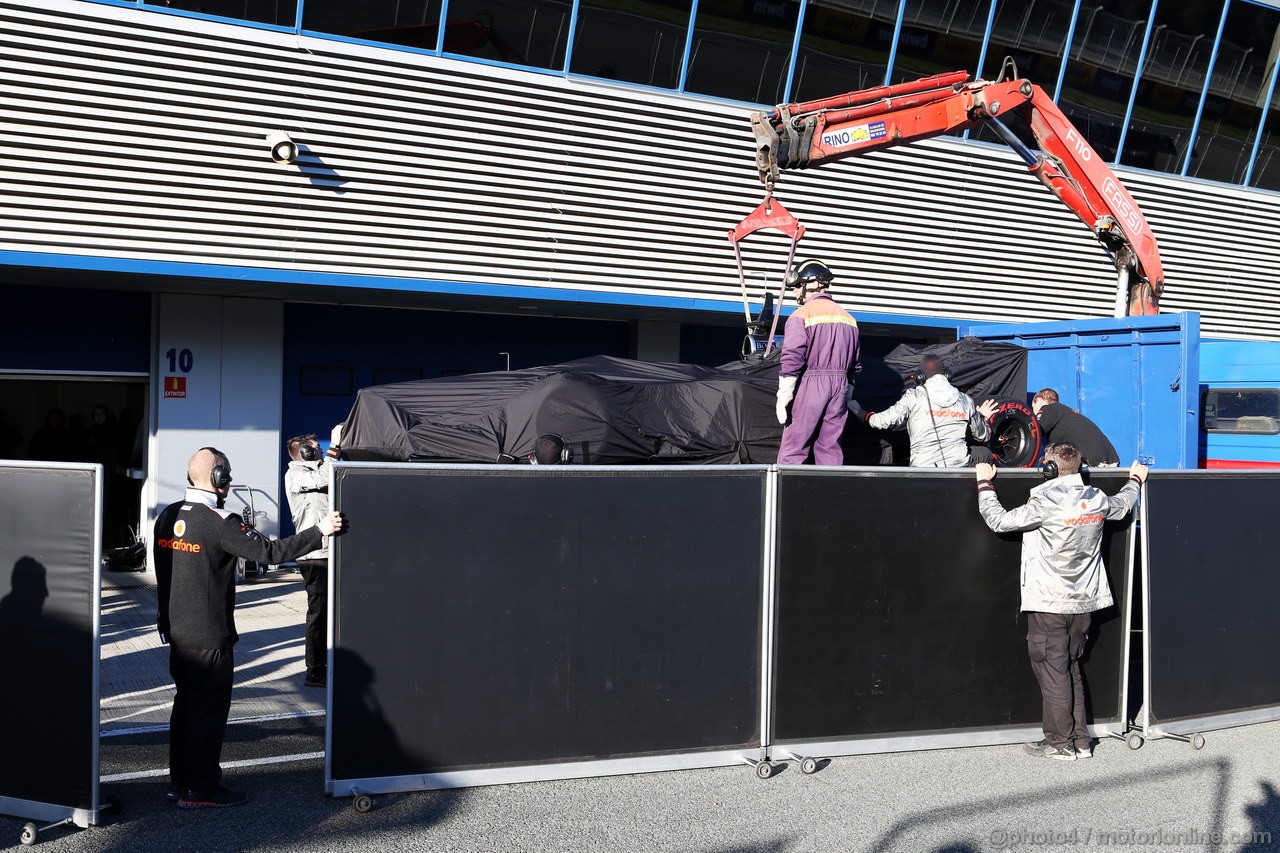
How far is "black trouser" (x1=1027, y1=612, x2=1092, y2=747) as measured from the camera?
663 cm

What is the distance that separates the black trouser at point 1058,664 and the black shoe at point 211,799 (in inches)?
175

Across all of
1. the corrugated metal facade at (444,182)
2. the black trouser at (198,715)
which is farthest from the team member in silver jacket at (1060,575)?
the corrugated metal facade at (444,182)

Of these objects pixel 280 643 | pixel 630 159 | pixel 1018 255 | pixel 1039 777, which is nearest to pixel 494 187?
pixel 630 159

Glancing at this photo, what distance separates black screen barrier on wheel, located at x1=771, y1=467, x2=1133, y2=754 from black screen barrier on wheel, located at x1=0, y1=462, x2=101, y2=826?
341cm

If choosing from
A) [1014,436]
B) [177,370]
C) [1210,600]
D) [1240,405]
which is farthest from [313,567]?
[1240,405]

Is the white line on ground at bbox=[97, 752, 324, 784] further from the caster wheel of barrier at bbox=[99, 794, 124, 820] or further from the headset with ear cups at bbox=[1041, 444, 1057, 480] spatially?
the headset with ear cups at bbox=[1041, 444, 1057, 480]

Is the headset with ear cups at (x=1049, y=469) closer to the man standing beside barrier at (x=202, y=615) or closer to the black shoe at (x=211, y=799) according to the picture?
the man standing beside barrier at (x=202, y=615)

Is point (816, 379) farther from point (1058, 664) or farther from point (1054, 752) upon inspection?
point (1054, 752)

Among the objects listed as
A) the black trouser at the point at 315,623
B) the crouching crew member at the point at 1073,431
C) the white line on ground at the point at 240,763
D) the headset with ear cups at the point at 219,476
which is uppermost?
the crouching crew member at the point at 1073,431

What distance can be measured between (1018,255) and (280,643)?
12.7m

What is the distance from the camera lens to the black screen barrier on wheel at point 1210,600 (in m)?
7.11

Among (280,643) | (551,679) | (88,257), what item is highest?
(88,257)

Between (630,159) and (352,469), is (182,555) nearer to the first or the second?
(352,469)

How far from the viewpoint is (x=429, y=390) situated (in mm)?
10172
